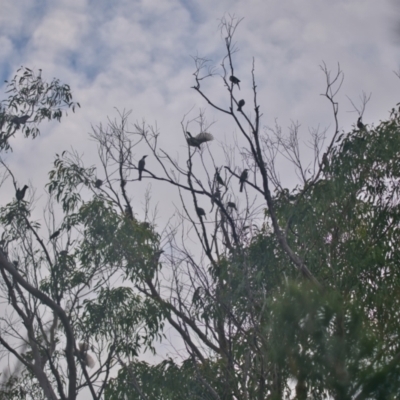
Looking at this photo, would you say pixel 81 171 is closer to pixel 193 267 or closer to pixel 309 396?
pixel 193 267

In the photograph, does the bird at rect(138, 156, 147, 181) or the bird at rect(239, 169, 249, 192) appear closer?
the bird at rect(239, 169, 249, 192)

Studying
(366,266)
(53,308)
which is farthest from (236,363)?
(53,308)

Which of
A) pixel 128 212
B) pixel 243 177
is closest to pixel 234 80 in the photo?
pixel 243 177

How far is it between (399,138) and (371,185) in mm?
577

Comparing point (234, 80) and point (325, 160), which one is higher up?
point (234, 80)

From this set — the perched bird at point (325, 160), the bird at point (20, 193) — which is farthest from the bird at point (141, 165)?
the perched bird at point (325, 160)

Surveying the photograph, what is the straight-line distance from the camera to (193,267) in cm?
591

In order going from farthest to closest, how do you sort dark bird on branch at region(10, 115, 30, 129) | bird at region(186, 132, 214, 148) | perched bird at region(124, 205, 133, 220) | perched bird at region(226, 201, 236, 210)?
1. dark bird on branch at region(10, 115, 30, 129)
2. perched bird at region(124, 205, 133, 220)
3. bird at region(186, 132, 214, 148)
4. perched bird at region(226, 201, 236, 210)

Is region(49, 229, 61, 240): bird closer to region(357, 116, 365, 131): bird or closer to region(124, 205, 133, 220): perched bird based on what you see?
region(124, 205, 133, 220): perched bird

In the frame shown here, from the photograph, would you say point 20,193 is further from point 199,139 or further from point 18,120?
point 199,139

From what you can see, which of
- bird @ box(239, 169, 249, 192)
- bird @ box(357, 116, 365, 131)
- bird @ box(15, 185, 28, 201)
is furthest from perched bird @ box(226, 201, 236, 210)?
bird @ box(15, 185, 28, 201)

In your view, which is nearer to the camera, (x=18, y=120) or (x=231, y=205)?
(x=231, y=205)

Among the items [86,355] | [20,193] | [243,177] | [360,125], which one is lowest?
[86,355]

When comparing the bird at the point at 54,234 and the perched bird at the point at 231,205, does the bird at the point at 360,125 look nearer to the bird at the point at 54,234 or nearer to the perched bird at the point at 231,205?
the perched bird at the point at 231,205
